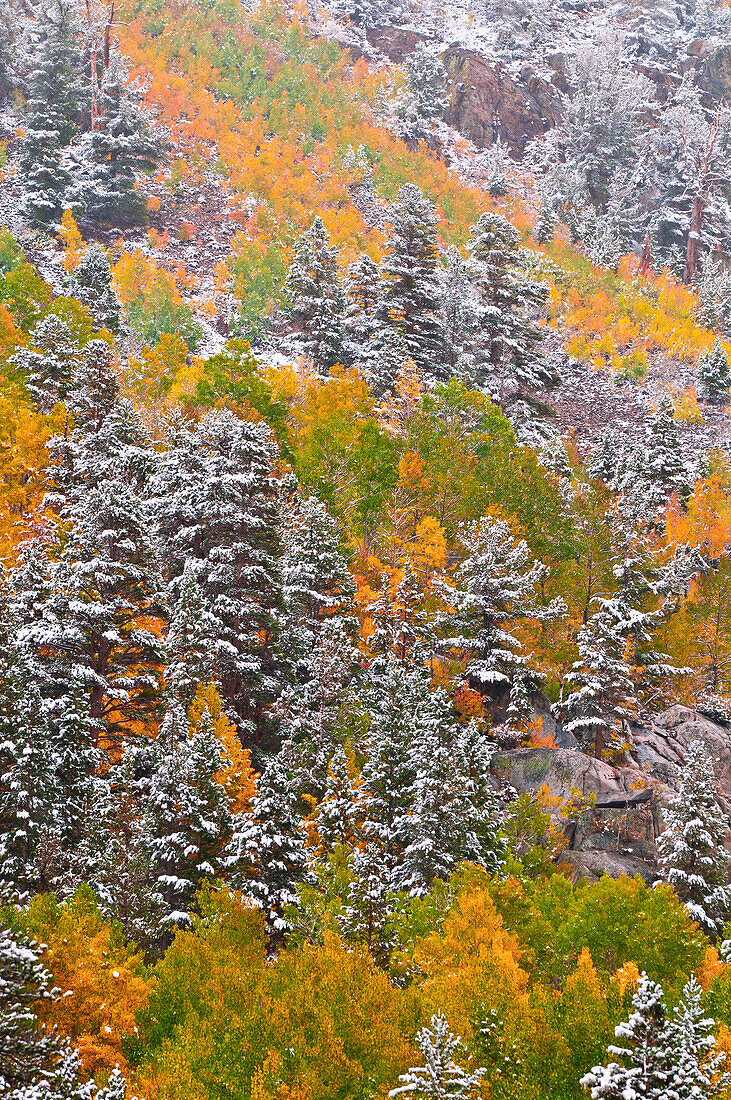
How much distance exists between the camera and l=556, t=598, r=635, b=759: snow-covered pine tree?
30.7m

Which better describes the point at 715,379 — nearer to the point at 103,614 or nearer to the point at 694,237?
the point at 694,237

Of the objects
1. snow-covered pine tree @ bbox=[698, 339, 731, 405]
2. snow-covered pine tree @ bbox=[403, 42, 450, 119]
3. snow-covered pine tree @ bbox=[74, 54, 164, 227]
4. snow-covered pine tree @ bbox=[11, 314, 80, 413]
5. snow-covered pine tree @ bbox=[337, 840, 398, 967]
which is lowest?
snow-covered pine tree @ bbox=[337, 840, 398, 967]

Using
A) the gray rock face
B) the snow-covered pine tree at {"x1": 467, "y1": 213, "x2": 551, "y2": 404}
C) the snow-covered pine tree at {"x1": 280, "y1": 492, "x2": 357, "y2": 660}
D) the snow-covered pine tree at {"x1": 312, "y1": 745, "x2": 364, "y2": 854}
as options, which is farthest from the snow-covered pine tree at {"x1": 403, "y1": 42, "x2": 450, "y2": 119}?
the snow-covered pine tree at {"x1": 312, "y1": 745, "x2": 364, "y2": 854}

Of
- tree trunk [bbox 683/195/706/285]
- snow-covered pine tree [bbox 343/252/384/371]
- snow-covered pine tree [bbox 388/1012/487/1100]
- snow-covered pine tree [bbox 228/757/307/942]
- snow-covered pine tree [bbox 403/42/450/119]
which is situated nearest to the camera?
snow-covered pine tree [bbox 388/1012/487/1100]

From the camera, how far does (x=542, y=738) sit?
31.8m

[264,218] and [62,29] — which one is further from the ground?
[62,29]

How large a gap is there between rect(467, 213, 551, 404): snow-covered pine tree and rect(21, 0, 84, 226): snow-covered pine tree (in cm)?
3898

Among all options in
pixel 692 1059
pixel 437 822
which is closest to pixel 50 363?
pixel 437 822

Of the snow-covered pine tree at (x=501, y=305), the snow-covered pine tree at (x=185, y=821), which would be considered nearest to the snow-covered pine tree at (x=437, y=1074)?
the snow-covered pine tree at (x=185, y=821)

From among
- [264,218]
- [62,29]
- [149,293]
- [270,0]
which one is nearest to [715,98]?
[270,0]

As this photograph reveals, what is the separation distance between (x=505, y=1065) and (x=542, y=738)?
20275mm

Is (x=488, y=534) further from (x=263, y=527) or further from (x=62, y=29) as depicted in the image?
(x=62, y=29)

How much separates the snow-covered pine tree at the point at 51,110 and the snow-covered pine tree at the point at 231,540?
52.0 meters

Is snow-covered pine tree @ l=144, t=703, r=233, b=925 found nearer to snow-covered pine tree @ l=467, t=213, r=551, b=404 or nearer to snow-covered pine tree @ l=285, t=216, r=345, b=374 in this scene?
snow-covered pine tree @ l=285, t=216, r=345, b=374
